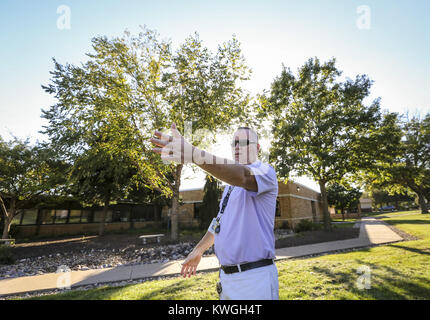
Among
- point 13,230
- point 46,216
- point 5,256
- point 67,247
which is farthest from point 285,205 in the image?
point 13,230

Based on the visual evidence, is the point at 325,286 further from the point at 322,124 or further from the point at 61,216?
the point at 61,216

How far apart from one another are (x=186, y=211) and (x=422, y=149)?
36141 millimetres

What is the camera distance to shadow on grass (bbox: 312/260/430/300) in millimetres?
4062

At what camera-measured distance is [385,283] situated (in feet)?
15.5

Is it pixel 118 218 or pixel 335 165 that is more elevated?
pixel 335 165

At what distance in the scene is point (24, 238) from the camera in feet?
68.6

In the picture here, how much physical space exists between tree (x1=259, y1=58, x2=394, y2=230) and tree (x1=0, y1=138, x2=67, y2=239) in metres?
18.5

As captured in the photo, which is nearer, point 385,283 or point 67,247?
point 385,283

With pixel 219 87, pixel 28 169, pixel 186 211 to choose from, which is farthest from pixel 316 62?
pixel 28 169

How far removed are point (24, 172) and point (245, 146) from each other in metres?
22.5

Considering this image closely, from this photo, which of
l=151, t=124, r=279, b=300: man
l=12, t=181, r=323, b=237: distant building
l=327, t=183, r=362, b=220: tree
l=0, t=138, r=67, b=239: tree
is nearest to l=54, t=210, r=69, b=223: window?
l=12, t=181, r=323, b=237: distant building

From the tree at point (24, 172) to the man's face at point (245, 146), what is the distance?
1930 cm

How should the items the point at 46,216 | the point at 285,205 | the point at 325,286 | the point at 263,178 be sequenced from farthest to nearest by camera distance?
the point at 46,216 < the point at 285,205 < the point at 325,286 < the point at 263,178
